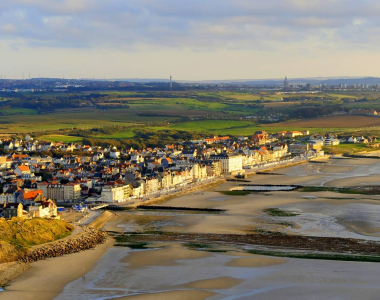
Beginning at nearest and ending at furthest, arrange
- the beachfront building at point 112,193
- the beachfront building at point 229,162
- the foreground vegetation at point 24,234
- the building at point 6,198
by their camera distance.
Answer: the foreground vegetation at point 24,234 → the building at point 6,198 → the beachfront building at point 112,193 → the beachfront building at point 229,162

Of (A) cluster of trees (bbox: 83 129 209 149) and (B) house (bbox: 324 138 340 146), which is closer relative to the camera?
(A) cluster of trees (bbox: 83 129 209 149)

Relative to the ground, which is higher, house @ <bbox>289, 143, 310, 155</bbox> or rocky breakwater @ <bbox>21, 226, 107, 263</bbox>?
rocky breakwater @ <bbox>21, 226, 107, 263</bbox>

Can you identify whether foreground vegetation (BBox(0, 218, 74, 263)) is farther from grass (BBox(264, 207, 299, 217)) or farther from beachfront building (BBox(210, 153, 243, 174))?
beachfront building (BBox(210, 153, 243, 174))

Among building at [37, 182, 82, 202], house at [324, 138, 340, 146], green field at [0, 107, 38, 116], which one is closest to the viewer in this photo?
building at [37, 182, 82, 202]

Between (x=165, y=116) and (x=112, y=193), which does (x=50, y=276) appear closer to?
(x=112, y=193)

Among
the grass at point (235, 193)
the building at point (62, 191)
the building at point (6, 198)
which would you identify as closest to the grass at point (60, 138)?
the grass at point (235, 193)

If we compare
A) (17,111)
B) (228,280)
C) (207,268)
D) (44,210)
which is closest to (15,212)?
(44,210)

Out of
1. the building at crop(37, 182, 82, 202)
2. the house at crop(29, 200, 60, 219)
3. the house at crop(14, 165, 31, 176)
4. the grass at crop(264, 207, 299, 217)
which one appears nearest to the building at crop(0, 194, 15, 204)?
the building at crop(37, 182, 82, 202)

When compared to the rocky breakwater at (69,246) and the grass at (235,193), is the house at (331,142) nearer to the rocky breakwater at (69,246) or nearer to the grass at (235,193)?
the grass at (235,193)
